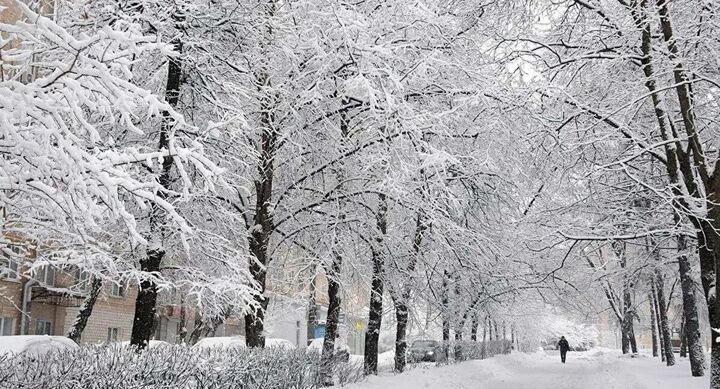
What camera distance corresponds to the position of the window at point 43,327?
3092 centimetres

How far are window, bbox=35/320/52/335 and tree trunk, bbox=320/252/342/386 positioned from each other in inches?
822

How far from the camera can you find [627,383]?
1755 centimetres

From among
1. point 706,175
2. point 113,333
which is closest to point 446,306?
point 706,175

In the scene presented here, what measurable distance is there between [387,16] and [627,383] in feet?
40.4

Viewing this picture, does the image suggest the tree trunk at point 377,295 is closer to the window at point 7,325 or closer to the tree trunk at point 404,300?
the tree trunk at point 404,300

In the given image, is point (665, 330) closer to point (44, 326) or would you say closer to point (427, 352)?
point (427, 352)

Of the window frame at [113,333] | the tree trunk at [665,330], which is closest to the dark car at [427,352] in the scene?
the tree trunk at [665,330]

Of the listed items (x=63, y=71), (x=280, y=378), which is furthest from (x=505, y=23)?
(x=63, y=71)

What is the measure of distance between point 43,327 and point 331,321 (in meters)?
21.6

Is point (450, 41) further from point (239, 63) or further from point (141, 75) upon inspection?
point (141, 75)

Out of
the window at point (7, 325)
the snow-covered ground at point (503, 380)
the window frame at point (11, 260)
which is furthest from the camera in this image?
the window at point (7, 325)

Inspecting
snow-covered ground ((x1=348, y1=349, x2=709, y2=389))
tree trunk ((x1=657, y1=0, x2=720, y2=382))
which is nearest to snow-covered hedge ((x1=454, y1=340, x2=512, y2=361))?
snow-covered ground ((x1=348, y1=349, x2=709, y2=389))

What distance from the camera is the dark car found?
86.7 ft

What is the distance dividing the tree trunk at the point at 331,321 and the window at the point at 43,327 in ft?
68.5
